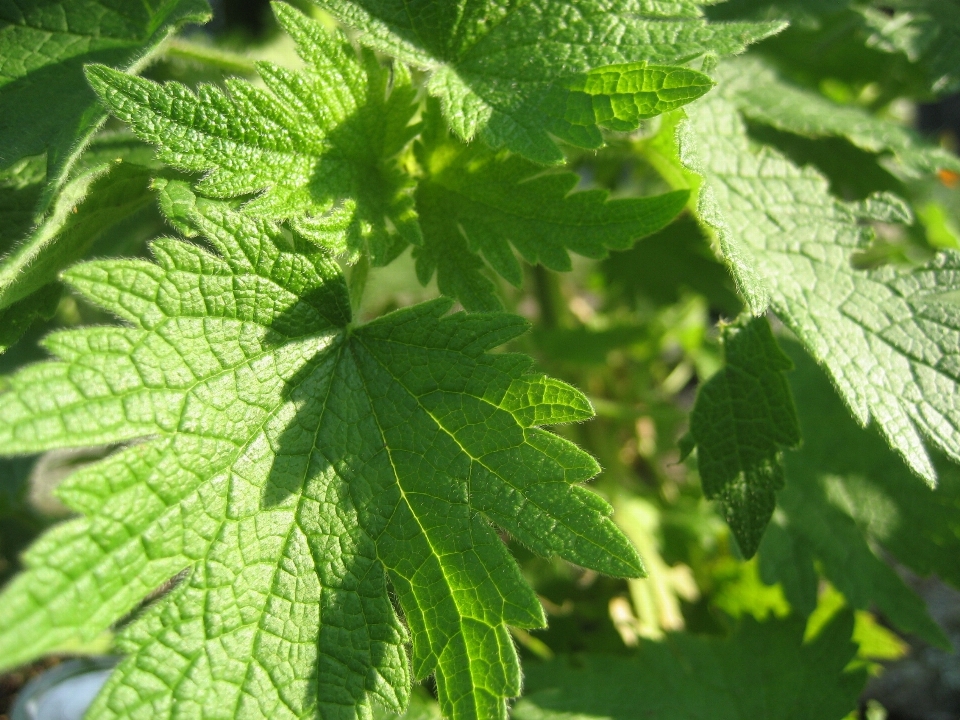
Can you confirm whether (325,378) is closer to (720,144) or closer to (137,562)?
(137,562)

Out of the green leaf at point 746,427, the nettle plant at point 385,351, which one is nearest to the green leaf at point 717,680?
the nettle plant at point 385,351

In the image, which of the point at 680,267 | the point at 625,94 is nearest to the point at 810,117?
the point at 680,267

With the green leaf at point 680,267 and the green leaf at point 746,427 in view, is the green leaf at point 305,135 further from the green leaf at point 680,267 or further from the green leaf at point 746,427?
the green leaf at point 680,267

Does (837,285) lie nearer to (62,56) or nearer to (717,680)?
(717,680)

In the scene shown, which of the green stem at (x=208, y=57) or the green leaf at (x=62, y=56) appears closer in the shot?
the green leaf at (x=62, y=56)

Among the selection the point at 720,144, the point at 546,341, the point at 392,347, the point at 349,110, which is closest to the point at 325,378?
the point at 392,347

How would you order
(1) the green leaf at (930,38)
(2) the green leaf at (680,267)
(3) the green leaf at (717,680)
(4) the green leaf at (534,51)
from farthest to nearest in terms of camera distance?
(2) the green leaf at (680,267) < (1) the green leaf at (930,38) < (3) the green leaf at (717,680) < (4) the green leaf at (534,51)
